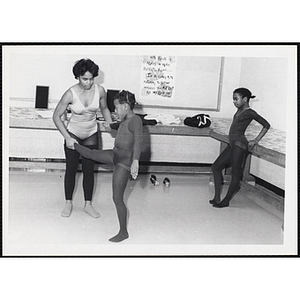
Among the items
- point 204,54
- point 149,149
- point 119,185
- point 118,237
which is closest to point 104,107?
point 149,149

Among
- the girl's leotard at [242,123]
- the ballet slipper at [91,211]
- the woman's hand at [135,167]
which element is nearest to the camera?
the woman's hand at [135,167]

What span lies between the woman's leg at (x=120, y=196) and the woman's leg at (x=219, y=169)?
26.5 inches

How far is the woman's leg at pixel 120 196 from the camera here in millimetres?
3041

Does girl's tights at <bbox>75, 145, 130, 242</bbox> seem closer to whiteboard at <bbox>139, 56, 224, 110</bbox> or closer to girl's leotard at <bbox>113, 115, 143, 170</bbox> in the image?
girl's leotard at <bbox>113, 115, 143, 170</bbox>

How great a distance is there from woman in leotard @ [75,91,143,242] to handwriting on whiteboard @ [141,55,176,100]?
0.62 feet

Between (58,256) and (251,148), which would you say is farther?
(251,148)

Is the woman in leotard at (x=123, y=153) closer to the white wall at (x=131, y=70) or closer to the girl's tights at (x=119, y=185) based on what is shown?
the girl's tights at (x=119, y=185)

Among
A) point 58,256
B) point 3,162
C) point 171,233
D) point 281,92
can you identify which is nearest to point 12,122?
point 3,162

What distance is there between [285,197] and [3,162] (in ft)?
6.93

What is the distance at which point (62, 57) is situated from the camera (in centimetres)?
309

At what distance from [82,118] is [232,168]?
1194 millimetres

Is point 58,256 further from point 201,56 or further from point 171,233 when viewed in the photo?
point 201,56

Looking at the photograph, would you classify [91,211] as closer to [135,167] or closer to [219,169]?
[135,167]

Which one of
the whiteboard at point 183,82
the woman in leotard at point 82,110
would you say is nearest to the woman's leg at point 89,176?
the woman in leotard at point 82,110
